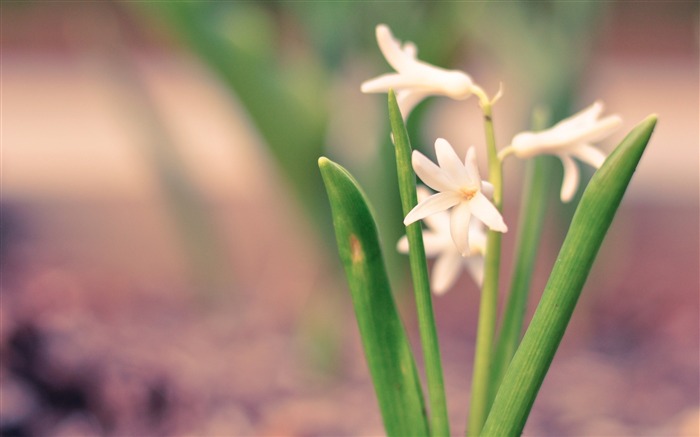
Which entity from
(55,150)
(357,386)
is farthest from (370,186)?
(55,150)

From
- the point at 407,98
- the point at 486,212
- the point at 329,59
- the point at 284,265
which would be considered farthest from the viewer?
the point at 284,265

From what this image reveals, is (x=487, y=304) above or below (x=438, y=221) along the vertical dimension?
below

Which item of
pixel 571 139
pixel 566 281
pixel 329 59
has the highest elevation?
pixel 329 59

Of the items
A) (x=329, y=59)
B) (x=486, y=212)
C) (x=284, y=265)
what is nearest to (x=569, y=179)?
(x=486, y=212)

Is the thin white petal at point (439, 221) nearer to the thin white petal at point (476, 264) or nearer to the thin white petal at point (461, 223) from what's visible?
the thin white petal at point (476, 264)

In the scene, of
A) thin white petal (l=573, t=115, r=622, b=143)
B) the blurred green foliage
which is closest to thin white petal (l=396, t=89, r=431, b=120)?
thin white petal (l=573, t=115, r=622, b=143)

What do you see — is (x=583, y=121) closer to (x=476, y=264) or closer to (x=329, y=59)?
(x=476, y=264)

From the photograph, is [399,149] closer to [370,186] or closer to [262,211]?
[370,186]
